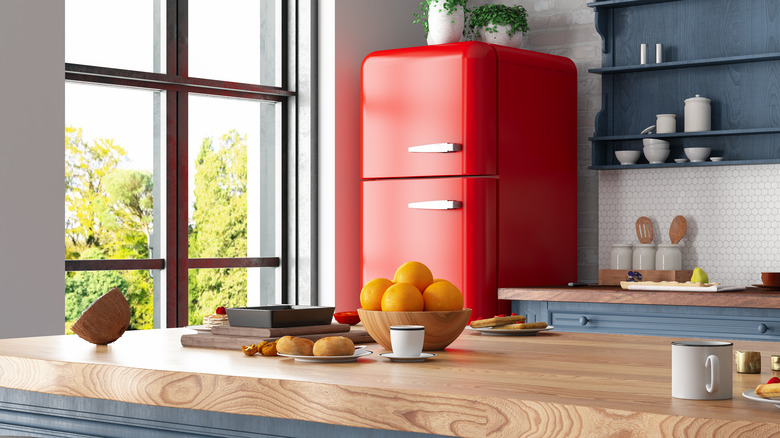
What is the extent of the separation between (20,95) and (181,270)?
1145 mm

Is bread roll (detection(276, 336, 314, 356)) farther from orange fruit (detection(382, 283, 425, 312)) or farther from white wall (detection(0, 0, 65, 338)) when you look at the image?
Answer: white wall (detection(0, 0, 65, 338))

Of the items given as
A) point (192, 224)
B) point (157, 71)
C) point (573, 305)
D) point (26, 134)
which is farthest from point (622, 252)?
point (26, 134)

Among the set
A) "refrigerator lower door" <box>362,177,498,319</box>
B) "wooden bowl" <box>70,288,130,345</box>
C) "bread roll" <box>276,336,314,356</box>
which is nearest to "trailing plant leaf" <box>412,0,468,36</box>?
"refrigerator lower door" <box>362,177,498,319</box>

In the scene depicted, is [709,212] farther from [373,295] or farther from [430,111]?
A: [373,295]

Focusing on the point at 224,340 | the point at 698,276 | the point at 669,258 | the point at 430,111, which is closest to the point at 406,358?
the point at 224,340

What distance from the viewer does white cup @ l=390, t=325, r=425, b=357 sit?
1.71 m

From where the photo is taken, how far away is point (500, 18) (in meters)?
4.67

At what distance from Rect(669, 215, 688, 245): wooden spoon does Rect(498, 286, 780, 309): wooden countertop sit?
1.41 feet

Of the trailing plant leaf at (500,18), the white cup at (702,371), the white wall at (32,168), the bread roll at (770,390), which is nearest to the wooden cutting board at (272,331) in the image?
the white cup at (702,371)

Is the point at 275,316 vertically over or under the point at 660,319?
over

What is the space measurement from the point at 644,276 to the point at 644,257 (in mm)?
141

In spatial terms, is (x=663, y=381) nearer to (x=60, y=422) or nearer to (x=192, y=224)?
(x=60, y=422)

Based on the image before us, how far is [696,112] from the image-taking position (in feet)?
14.4

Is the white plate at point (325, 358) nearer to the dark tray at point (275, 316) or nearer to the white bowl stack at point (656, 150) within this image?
the dark tray at point (275, 316)
